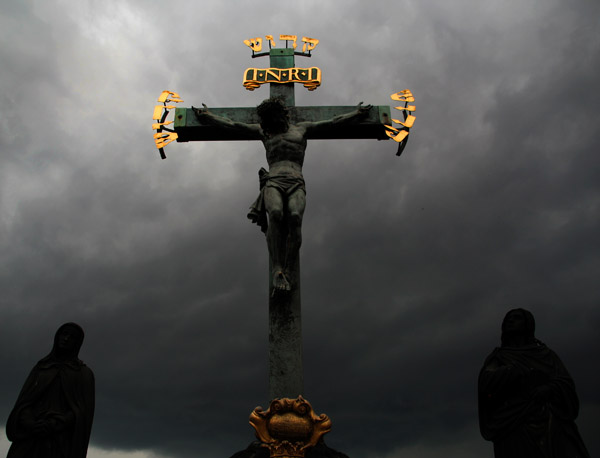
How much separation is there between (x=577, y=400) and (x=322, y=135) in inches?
177

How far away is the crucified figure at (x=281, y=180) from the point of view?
6504mm

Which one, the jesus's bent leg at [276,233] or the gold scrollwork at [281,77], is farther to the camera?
the gold scrollwork at [281,77]

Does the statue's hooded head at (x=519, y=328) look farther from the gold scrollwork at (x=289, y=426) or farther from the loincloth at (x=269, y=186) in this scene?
the loincloth at (x=269, y=186)

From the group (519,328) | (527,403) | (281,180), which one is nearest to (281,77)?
(281,180)

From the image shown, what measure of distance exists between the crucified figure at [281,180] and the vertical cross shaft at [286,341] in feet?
0.61

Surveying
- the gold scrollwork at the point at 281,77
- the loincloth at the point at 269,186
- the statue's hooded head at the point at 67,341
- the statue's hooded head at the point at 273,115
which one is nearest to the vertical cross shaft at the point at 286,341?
the loincloth at the point at 269,186

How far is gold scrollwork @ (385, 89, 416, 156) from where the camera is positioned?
777 cm

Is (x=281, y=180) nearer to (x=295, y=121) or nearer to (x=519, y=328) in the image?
(x=295, y=121)

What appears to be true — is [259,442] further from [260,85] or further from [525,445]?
[260,85]

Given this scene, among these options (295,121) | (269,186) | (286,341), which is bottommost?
(286,341)

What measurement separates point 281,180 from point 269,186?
169mm

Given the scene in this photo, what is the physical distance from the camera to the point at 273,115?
277 inches

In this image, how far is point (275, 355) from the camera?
6219mm

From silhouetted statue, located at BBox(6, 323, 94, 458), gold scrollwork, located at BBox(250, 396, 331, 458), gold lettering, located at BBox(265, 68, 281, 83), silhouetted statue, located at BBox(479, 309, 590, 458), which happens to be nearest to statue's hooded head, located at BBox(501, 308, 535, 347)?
silhouetted statue, located at BBox(479, 309, 590, 458)
